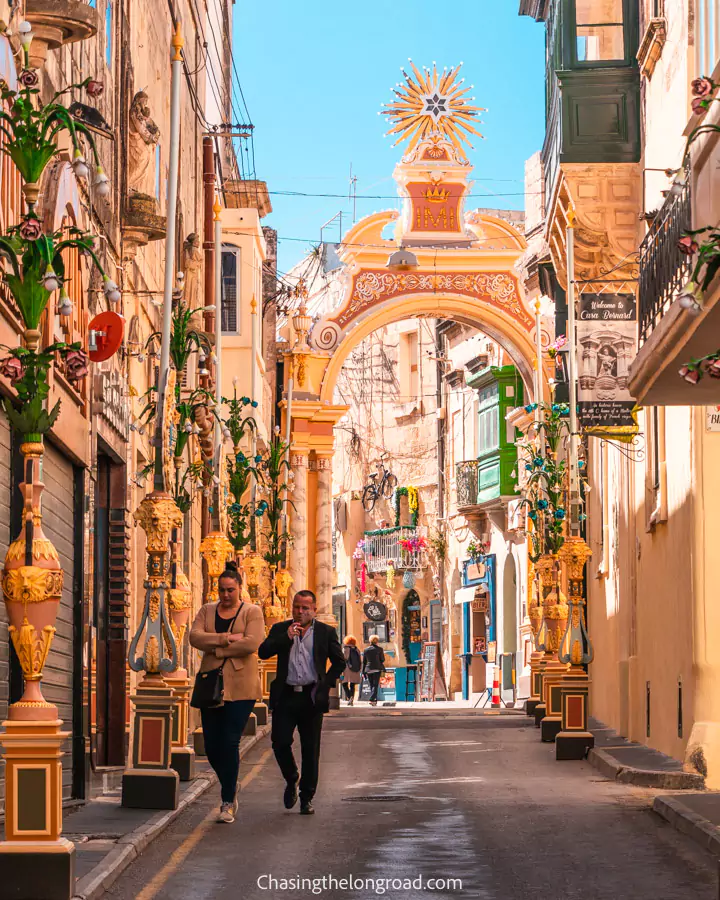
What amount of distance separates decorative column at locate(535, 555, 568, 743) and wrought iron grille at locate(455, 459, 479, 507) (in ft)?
88.8

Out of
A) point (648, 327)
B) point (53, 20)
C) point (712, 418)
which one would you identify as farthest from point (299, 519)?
point (53, 20)

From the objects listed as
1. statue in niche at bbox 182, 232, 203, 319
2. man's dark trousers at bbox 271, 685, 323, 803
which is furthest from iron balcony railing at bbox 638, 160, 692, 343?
statue in niche at bbox 182, 232, 203, 319

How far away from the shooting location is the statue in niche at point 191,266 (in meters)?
29.8

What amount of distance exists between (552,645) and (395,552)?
1629 inches

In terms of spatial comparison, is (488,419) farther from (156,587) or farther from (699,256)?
(699,256)

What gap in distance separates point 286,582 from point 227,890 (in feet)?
88.9

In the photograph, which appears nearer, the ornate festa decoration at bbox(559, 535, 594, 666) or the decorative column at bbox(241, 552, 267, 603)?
the ornate festa decoration at bbox(559, 535, 594, 666)

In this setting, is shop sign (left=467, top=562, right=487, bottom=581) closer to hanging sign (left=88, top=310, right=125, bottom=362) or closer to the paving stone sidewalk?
the paving stone sidewalk

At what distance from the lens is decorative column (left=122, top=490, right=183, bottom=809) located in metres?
14.9

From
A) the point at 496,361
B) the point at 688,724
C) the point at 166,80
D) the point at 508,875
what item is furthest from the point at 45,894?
the point at 496,361

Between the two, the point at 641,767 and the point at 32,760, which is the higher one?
the point at 32,760

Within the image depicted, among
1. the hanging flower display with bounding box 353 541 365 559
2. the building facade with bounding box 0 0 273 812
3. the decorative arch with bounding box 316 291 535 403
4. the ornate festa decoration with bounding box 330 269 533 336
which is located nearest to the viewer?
the building facade with bounding box 0 0 273 812

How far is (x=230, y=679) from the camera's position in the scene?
14.4m

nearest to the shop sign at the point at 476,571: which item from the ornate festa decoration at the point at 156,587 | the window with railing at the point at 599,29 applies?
the window with railing at the point at 599,29
